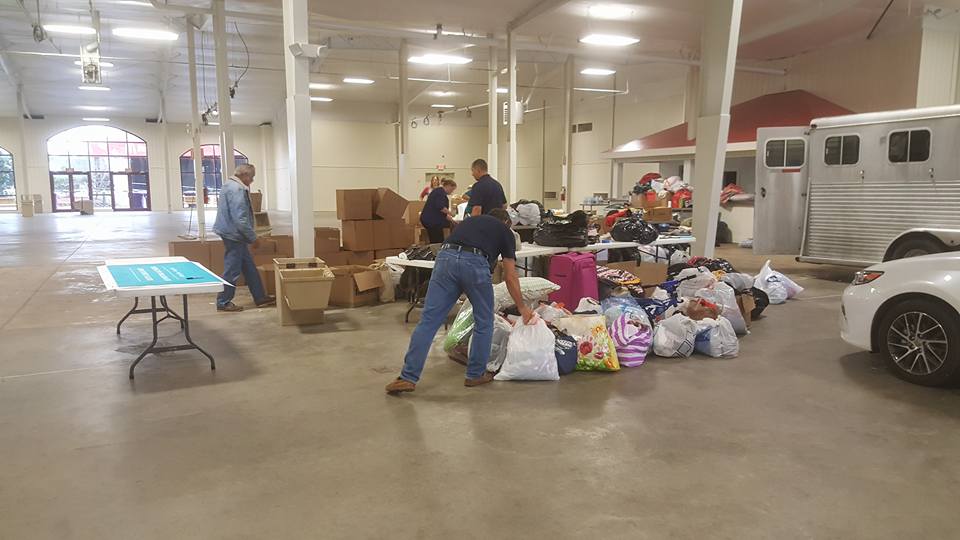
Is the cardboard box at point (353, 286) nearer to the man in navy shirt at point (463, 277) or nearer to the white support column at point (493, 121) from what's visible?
the man in navy shirt at point (463, 277)

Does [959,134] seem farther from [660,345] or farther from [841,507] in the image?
[841,507]

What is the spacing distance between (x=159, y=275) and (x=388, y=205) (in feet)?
13.8

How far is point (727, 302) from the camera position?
6238 mm

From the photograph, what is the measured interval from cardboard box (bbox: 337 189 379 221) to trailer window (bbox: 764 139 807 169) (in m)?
6.19

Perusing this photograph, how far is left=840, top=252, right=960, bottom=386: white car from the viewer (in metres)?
4.46

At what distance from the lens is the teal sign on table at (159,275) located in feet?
15.2

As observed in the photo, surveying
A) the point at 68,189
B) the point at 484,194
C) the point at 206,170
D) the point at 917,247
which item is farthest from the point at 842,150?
the point at 68,189

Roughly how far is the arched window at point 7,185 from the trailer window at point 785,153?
35.6 meters

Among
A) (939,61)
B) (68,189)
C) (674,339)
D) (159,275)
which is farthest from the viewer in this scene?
(68,189)

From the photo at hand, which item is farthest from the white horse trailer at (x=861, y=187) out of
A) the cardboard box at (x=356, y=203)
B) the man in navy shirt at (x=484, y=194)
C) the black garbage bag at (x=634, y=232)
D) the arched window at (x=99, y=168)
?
the arched window at (x=99, y=168)

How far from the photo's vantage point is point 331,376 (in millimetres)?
5020

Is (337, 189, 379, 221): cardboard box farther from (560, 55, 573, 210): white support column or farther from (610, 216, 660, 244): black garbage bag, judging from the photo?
(560, 55, 573, 210): white support column

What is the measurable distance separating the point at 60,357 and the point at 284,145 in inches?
1010

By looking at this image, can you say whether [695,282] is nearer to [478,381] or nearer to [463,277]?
[478,381]
